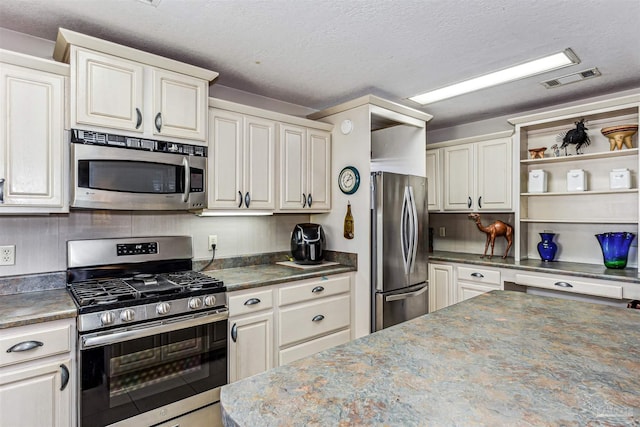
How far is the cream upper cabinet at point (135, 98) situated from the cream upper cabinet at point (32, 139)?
11 cm

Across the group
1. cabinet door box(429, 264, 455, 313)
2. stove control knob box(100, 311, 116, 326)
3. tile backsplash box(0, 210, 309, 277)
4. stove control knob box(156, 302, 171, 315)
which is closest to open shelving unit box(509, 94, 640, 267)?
cabinet door box(429, 264, 455, 313)

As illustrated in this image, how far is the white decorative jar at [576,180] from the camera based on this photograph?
318 cm

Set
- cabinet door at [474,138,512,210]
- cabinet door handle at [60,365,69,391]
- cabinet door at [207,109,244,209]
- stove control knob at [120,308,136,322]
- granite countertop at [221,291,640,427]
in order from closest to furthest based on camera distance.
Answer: granite countertop at [221,291,640,427] < cabinet door handle at [60,365,69,391] < stove control knob at [120,308,136,322] < cabinet door at [207,109,244,209] < cabinet door at [474,138,512,210]

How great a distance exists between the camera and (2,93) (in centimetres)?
179

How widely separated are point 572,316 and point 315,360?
1.18m

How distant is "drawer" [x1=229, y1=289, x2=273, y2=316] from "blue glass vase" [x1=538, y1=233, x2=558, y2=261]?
263 centimetres

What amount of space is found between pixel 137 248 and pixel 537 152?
3619 mm

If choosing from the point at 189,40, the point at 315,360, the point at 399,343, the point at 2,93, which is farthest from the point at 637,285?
the point at 2,93

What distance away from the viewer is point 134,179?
218 centimetres

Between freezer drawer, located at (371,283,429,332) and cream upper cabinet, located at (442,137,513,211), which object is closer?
freezer drawer, located at (371,283,429,332)

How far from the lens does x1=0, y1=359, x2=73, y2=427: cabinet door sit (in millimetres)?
1581

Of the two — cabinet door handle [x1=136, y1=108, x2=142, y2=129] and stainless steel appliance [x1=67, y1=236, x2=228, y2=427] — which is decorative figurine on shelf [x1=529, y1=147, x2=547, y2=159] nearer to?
stainless steel appliance [x1=67, y1=236, x2=228, y2=427]

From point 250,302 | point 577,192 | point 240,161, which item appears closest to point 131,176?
point 240,161

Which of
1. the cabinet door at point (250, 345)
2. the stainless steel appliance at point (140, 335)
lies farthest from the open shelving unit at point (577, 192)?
the stainless steel appliance at point (140, 335)
